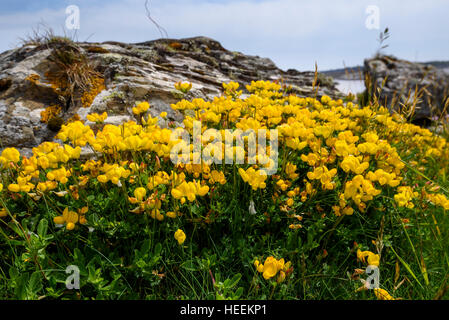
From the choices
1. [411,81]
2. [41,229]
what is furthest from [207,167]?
[411,81]

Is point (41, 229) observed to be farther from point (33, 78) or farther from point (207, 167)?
point (33, 78)

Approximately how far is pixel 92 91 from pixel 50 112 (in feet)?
2.10

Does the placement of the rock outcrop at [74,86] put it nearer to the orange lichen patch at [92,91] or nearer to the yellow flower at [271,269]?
the orange lichen patch at [92,91]

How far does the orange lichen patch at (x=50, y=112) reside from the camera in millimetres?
4039

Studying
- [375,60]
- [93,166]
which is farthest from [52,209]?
[375,60]

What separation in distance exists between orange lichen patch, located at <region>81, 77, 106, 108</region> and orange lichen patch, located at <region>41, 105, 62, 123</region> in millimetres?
388

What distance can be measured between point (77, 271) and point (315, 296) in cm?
157

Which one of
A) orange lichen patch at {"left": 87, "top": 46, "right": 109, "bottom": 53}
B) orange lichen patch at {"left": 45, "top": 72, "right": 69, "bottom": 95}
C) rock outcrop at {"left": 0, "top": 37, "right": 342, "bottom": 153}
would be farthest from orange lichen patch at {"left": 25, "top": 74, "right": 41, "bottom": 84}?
orange lichen patch at {"left": 87, "top": 46, "right": 109, "bottom": 53}

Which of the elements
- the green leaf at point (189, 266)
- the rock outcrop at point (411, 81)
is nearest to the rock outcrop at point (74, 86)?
the green leaf at point (189, 266)

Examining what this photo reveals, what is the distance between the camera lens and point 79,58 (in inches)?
186

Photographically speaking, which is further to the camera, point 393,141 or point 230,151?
point 393,141

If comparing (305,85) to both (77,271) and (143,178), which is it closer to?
(143,178)

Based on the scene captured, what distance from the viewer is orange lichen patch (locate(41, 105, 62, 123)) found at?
4.04 m

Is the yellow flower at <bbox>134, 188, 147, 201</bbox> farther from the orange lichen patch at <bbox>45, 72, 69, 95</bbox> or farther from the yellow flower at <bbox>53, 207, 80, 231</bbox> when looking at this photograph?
the orange lichen patch at <bbox>45, 72, 69, 95</bbox>
